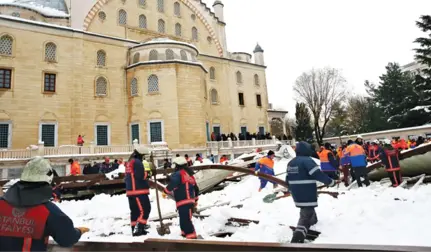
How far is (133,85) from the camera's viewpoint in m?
27.6

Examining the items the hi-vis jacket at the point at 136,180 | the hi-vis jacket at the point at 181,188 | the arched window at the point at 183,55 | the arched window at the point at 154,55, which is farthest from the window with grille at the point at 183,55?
the hi-vis jacket at the point at 181,188

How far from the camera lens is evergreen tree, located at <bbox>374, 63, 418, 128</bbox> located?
3375 cm

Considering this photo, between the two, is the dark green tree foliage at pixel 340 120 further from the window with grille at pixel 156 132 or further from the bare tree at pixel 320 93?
the window with grille at pixel 156 132

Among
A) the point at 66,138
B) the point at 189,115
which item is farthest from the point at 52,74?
the point at 189,115

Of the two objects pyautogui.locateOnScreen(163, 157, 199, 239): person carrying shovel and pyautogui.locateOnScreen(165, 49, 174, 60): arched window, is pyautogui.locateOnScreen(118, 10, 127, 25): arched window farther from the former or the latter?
pyautogui.locateOnScreen(163, 157, 199, 239): person carrying shovel

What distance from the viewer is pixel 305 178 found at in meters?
4.96

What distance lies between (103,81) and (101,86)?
52 cm

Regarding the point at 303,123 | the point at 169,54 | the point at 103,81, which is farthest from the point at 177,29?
the point at 303,123

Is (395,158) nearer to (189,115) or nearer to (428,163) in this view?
(428,163)

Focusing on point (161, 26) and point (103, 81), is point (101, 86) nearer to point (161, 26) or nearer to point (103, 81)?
point (103, 81)

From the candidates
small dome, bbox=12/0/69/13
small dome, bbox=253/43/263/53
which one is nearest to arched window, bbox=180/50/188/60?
small dome, bbox=12/0/69/13

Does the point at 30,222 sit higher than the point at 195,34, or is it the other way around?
the point at 195,34

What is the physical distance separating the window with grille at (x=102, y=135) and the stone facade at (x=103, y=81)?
0.09 m

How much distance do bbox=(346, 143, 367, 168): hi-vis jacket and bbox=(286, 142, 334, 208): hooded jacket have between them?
15.2 ft
